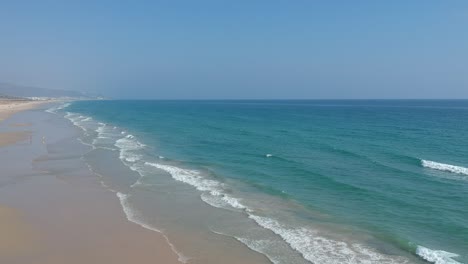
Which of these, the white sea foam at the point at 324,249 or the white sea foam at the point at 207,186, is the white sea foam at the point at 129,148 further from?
the white sea foam at the point at 324,249

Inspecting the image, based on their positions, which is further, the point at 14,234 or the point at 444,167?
the point at 444,167

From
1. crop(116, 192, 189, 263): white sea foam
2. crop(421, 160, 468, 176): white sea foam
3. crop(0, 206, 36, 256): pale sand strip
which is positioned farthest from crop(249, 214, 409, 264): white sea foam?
crop(421, 160, 468, 176): white sea foam

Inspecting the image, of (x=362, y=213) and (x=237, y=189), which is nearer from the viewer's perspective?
(x=362, y=213)

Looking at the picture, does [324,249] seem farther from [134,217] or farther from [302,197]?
[134,217]

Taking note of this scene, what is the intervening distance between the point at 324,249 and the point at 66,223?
10.2 m

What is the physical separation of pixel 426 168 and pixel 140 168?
60.6 feet

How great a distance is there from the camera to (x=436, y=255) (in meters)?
13.3

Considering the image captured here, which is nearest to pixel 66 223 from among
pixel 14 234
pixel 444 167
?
pixel 14 234

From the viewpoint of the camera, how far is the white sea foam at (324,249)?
13266mm

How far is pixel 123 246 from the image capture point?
14.5 metres

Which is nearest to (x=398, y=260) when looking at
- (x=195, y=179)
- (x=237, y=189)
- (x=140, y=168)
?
(x=237, y=189)

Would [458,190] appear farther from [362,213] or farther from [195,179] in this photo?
[195,179]

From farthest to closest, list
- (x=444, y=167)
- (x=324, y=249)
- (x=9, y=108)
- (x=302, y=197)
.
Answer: (x=9, y=108) → (x=444, y=167) → (x=302, y=197) → (x=324, y=249)

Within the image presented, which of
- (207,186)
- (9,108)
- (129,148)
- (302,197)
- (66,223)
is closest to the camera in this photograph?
(66,223)
